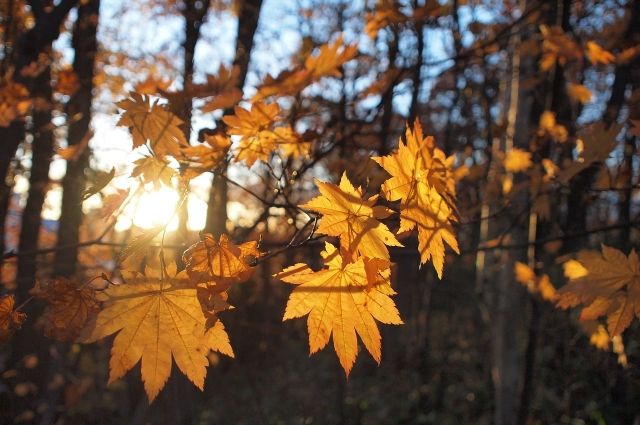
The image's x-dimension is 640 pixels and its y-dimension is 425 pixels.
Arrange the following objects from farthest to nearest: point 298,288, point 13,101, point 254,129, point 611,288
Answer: point 13,101 → point 254,129 → point 611,288 → point 298,288

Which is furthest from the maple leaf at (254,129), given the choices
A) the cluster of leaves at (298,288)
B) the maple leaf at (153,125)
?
the cluster of leaves at (298,288)

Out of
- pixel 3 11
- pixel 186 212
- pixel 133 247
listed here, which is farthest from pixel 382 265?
pixel 3 11

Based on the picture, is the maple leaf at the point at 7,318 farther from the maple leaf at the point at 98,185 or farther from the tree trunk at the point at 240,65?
the tree trunk at the point at 240,65

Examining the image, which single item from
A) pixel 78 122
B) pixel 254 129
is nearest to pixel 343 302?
pixel 254 129

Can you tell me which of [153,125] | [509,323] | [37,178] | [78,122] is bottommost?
[509,323]

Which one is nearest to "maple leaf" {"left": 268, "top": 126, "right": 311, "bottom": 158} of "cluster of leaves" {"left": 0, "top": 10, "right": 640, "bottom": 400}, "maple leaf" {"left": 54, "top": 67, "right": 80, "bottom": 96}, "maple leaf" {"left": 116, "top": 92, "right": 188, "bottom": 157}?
"maple leaf" {"left": 116, "top": 92, "right": 188, "bottom": 157}

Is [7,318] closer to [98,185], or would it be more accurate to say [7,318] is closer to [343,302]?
[98,185]

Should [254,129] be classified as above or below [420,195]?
above
